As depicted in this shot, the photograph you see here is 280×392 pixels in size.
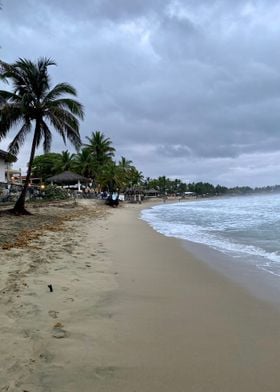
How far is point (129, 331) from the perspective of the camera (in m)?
4.21

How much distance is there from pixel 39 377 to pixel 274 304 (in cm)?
370

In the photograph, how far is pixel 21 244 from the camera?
31.3 feet

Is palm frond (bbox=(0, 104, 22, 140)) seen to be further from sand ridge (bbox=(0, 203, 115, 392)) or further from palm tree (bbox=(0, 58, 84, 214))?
sand ridge (bbox=(0, 203, 115, 392))

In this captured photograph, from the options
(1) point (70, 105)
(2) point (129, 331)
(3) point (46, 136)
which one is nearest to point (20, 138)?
(3) point (46, 136)

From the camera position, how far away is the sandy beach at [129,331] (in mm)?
3135

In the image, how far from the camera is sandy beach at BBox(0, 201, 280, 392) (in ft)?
10.3

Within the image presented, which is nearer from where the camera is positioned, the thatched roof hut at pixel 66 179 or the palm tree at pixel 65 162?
the thatched roof hut at pixel 66 179

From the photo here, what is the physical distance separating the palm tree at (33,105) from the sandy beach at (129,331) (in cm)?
1367

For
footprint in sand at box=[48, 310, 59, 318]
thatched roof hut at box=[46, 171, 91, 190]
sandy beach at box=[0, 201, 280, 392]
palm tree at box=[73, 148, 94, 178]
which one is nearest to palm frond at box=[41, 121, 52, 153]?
sandy beach at box=[0, 201, 280, 392]

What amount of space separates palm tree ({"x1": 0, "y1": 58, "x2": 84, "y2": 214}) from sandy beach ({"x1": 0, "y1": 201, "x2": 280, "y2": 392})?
1367cm

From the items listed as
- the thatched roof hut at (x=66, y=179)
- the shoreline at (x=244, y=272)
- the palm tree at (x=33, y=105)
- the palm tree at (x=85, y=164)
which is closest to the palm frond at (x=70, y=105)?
the palm tree at (x=33, y=105)

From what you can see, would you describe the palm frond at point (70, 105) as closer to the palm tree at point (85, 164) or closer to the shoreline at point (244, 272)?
the shoreline at point (244, 272)

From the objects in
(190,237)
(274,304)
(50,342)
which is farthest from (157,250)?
(50,342)

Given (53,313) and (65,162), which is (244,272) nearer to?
(53,313)
